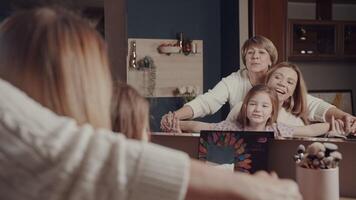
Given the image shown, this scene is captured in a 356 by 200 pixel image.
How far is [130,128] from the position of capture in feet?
2.31

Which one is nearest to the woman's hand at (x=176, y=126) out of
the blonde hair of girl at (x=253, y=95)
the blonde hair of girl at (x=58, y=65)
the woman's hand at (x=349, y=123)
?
the blonde hair of girl at (x=253, y=95)

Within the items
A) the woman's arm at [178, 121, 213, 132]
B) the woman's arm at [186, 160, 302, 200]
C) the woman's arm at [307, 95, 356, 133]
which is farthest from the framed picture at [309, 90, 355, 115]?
the woman's arm at [186, 160, 302, 200]

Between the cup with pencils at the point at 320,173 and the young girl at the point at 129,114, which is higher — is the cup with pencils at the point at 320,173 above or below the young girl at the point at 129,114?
below

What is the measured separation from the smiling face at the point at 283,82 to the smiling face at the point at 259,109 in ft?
0.09

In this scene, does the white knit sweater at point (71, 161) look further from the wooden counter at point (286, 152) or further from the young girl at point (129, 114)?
the wooden counter at point (286, 152)

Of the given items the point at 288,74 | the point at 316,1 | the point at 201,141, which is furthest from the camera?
the point at 201,141

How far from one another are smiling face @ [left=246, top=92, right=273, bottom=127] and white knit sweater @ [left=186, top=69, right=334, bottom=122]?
0.03 m

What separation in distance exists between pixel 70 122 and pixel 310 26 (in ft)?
2.09

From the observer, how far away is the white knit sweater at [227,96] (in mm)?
991

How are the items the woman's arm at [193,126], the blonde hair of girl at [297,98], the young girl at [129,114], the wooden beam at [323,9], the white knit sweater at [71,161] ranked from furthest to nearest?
the woman's arm at [193,126] < the blonde hair of girl at [297,98] < the wooden beam at [323,9] < the young girl at [129,114] < the white knit sweater at [71,161]

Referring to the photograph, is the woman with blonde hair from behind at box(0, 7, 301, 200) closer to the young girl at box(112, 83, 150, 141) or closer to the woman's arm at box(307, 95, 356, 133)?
the young girl at box(112, 83, 150, 141)

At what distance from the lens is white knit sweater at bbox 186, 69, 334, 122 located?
0.99 meters

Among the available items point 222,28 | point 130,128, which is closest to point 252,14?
point 222,28

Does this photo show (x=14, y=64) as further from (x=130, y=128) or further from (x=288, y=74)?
(x=288, y=74)
